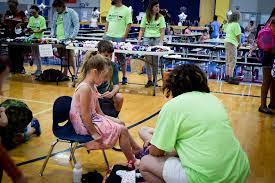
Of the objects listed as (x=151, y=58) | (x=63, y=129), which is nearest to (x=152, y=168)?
(x=63, y=129)

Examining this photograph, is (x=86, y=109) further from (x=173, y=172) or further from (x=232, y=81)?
(x=232, y=81)

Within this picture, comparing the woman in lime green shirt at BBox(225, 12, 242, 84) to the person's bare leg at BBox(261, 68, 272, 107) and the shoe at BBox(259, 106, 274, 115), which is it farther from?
the person's bare leg at BBox(261, 68, 272, 107)

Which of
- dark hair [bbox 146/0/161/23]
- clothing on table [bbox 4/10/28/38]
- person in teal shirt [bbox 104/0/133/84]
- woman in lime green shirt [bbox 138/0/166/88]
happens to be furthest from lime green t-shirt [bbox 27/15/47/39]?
dark hair [bbox 146/0/161/23]

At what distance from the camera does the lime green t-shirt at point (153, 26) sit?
7.61m

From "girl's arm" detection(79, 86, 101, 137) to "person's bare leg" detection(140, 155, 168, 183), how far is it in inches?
26.0

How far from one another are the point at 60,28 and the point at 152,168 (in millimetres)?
6046

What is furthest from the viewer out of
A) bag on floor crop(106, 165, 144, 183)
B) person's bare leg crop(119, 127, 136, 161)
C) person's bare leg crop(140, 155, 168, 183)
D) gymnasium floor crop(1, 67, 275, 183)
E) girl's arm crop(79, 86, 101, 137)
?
gymnasium floor crop(1, 67, 275, 183)

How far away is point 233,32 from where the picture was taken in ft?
27.9

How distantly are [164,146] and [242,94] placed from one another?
561cm

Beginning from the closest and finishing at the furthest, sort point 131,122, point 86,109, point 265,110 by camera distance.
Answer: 1. point 86,109
2. point 131,122
3. point 265,110

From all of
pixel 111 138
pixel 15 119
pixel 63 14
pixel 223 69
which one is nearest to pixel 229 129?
pixel 111 138

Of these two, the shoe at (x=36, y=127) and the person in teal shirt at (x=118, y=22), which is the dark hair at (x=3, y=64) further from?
the person in teal shirt at (x=118, y=22)

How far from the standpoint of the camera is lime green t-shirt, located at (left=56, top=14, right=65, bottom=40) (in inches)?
313

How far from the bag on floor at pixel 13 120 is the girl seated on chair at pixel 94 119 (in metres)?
0.87
